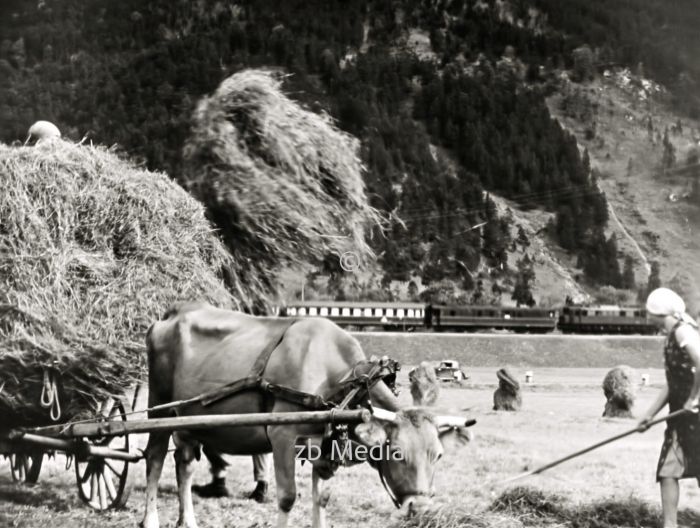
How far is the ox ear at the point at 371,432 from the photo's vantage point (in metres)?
5.51

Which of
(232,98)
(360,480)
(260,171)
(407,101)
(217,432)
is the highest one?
(407,101)

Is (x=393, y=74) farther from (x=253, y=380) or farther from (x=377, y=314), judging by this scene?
(x=253, y=380)

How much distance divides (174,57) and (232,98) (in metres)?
10.7

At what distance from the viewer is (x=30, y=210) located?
21.8 feet

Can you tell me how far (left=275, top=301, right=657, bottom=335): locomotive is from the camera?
33.1 m

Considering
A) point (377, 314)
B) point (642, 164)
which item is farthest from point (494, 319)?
point (642, 164)

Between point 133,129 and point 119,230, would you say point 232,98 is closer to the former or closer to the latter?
point 119,230

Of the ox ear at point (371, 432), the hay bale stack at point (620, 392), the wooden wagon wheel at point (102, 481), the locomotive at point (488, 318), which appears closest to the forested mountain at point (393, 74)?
the wooden wagon wheel at point (102, 481)

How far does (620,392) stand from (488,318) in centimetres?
2841

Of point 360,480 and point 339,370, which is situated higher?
point 339,370

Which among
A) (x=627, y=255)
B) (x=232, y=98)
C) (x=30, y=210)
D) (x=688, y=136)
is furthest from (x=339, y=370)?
(x=627, y=255)

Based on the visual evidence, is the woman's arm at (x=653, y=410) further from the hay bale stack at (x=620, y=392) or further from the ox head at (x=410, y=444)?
the hay bale stack at (x=620, y=392)

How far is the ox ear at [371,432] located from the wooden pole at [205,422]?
0.18ft

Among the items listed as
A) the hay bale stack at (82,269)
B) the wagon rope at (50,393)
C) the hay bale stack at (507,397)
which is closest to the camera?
the hay bale stack at (82,269)
